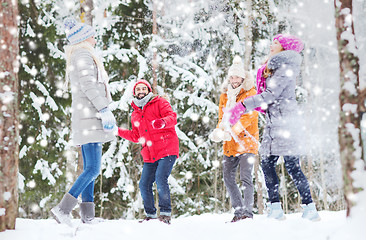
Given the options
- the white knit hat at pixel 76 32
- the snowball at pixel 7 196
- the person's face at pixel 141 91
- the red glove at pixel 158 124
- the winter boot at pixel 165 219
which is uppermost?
the white knit hat at pixel 76 32

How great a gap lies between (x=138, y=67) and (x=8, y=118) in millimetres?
6695

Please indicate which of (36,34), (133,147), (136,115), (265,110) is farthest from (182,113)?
(265,110)

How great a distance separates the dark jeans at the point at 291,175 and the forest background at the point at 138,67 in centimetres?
423

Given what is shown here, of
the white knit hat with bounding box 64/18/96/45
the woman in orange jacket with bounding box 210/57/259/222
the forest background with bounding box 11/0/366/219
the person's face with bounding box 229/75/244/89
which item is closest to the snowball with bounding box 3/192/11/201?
the white knit hat with bounding box 64/18/96/45

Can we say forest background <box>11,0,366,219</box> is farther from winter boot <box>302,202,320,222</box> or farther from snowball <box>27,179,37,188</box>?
winter boot <box>302,202,320,222</box>

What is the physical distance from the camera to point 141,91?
4469 millimetres

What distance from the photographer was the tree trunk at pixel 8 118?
3.14 metres

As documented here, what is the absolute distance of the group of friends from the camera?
3.61m

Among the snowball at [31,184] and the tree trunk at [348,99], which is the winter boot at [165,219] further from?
the snowball at [31,184]

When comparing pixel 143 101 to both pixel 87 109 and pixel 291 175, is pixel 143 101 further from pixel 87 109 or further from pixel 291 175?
pixel 291 175

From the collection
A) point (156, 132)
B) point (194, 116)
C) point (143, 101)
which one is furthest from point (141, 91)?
point (194, 116)

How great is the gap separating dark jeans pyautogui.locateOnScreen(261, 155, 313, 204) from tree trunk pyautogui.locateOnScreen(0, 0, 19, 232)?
262 cm

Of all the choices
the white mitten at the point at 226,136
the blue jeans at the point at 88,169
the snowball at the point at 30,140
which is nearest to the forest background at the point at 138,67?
the snowball at the point at 30,140

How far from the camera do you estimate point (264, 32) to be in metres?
10.2
